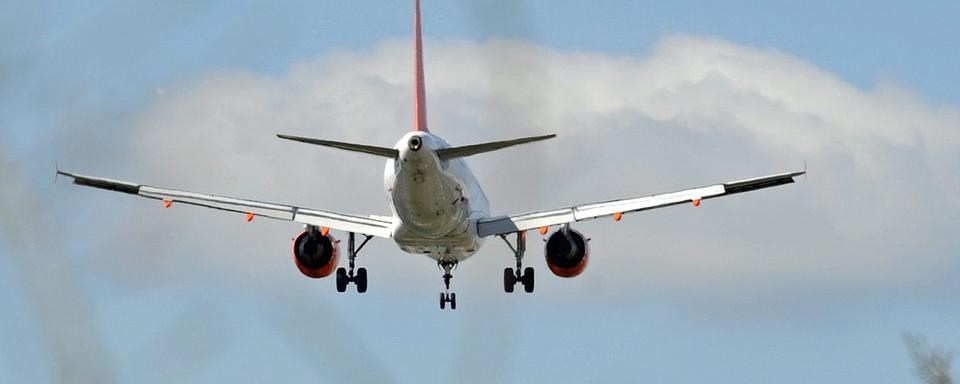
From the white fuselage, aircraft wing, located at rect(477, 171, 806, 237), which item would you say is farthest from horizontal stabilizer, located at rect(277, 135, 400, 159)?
aircraft wing, located at rect(477, 171, 806, 237)

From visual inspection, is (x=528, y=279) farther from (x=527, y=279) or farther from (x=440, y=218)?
(x=440, y=218)

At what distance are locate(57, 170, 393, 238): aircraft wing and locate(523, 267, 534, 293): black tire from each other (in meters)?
6.18

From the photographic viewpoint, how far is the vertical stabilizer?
9519 cm

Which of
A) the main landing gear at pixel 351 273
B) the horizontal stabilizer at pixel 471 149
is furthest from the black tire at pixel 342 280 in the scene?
the horizontal stabilizer at pixel 471 149

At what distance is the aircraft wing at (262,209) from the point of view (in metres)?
85.8

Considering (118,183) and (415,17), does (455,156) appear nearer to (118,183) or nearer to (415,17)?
(118,183)

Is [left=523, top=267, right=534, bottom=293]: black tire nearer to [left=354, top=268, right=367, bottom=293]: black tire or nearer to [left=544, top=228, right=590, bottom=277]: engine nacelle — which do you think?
[left=544, top=228, right=590, bottom=277]: engine nacelle

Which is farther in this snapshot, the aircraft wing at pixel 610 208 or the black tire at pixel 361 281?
the black tire at pixel 361 281

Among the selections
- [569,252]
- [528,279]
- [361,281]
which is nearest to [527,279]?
[528,279]

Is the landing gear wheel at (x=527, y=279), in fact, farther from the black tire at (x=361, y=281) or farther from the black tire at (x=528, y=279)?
the black tire at (x=361, y=281)

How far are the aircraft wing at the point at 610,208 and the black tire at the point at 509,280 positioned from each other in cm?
276

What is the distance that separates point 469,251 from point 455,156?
34.1 ft

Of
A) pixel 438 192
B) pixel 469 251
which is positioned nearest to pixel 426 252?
pixel 469 251

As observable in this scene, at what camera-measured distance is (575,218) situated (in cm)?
8631
